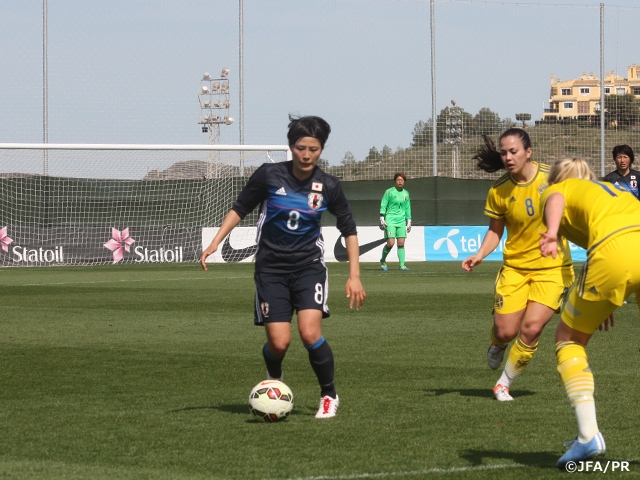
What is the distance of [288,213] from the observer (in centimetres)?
673

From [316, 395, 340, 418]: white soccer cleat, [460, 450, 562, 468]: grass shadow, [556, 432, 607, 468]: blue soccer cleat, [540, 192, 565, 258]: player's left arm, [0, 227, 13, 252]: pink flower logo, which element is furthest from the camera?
[0, 227, 13, 252]: pink flower logo

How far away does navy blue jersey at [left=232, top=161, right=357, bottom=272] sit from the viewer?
6738 millimetres

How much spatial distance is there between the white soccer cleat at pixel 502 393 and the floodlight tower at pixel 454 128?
23.1 meters

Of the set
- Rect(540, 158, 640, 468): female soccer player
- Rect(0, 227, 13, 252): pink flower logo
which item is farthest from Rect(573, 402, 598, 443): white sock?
Rect(0, 227, 13, 252): pink flower logo

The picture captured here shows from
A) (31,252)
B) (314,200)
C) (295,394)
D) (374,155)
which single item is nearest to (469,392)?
(295,394)

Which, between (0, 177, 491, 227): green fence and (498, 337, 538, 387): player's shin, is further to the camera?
(0, 177, 491, 227): green fence

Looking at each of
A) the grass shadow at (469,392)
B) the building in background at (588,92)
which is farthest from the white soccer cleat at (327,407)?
the building in background at (588,92)

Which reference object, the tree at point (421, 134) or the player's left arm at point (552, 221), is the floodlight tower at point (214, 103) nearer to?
the tree at point (421, 134)

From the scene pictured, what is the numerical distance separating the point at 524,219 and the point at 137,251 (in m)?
19.6

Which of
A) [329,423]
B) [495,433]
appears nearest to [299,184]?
[329,423]

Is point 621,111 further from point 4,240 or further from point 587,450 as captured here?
point 587,450

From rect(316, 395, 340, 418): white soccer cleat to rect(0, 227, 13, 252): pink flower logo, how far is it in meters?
19.8

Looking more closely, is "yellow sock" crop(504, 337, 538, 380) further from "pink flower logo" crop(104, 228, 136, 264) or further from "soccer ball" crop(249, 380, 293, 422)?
"pink flower logo" crop(104, 228, 136, 264)

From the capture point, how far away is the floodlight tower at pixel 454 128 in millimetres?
30219
